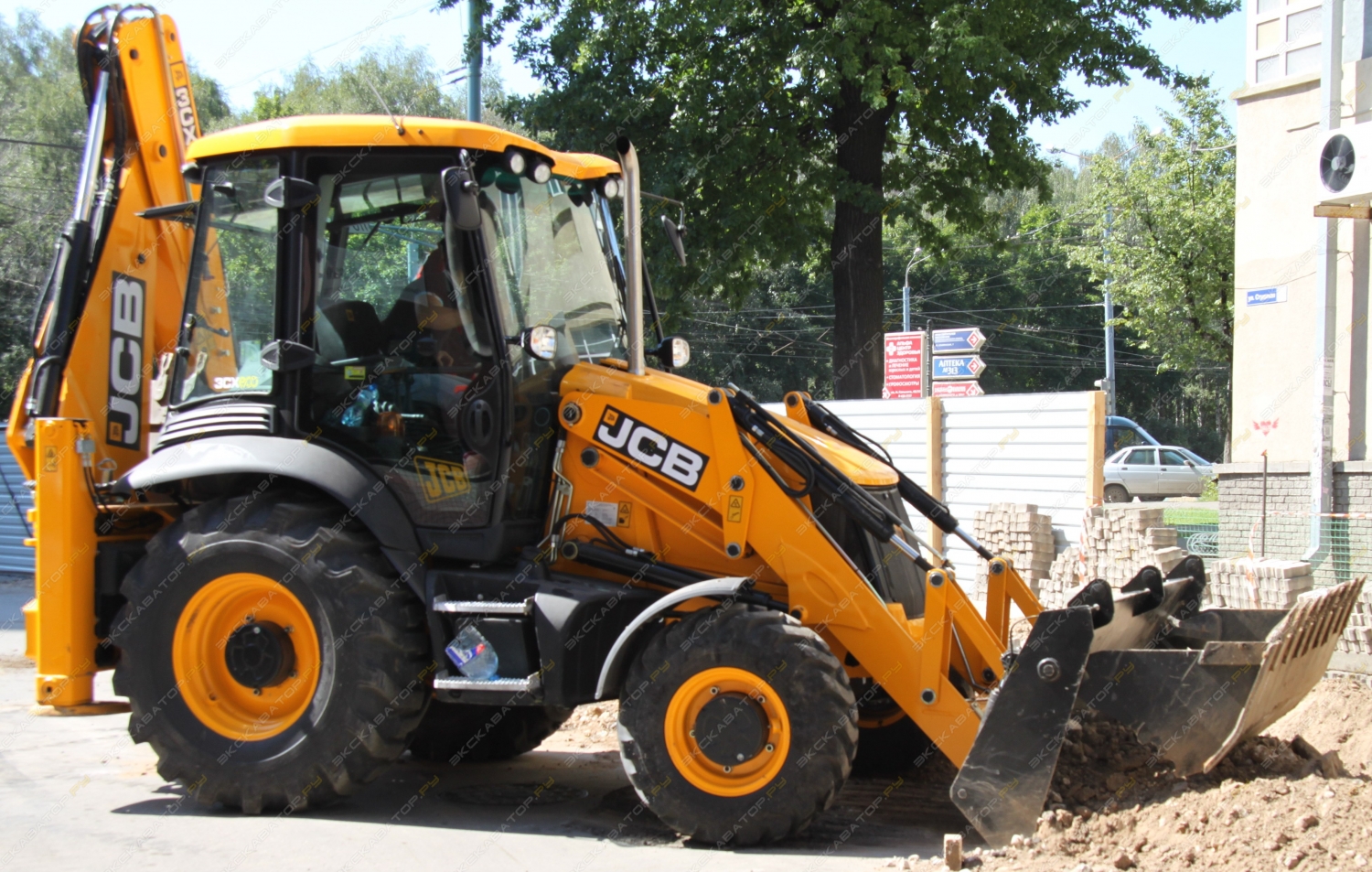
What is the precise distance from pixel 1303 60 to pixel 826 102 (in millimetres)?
5560

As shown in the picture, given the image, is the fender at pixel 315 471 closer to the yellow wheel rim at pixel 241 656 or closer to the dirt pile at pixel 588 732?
the yellow wheel rim at pixel 241 656

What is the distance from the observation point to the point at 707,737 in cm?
500

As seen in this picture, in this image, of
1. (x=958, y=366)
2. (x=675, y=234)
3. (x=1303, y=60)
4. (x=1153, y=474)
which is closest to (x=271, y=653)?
(x=675, y=234)

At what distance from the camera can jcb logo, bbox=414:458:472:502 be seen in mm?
5520

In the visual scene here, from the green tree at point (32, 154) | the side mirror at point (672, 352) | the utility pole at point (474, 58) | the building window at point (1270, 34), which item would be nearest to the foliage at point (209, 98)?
the green tree at point (32, 154)

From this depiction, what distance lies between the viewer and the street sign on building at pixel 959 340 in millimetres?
16203

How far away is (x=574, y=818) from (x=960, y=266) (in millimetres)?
50210

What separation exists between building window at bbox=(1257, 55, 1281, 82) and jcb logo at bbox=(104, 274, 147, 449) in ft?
41.7

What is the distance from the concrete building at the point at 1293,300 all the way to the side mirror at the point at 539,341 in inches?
379

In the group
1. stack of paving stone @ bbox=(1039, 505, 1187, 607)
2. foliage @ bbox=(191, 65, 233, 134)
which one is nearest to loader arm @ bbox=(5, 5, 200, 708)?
stack of paving stone @ bbox=(1039, 505, 1187, 607)

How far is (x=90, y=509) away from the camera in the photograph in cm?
603

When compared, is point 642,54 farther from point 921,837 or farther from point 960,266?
point 960,266

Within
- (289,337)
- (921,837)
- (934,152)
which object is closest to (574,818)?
(921,837)

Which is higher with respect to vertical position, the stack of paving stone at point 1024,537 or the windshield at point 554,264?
the windshield at point 554,264
